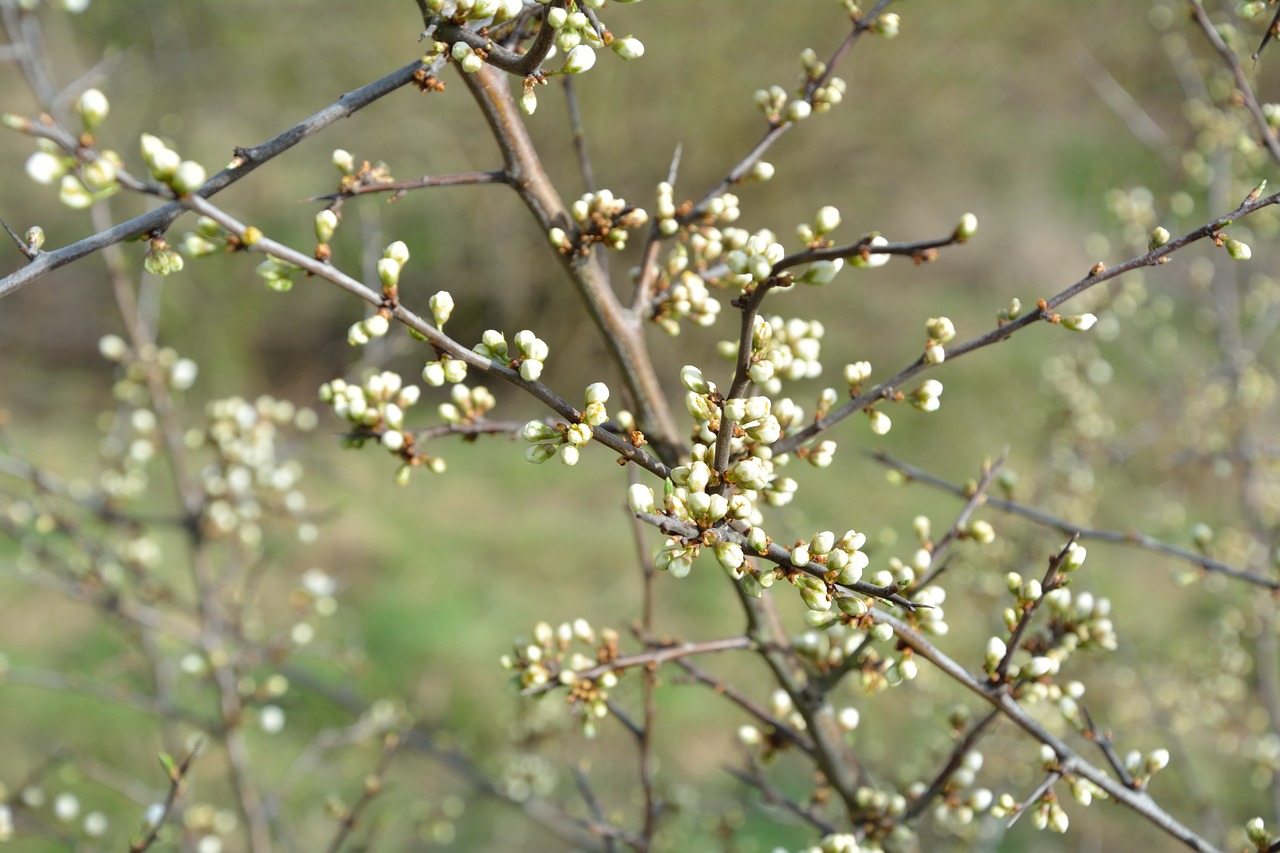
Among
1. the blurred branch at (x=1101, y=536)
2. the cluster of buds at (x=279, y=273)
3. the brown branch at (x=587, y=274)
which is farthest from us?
the blurred branch at (x=1101, y=536)

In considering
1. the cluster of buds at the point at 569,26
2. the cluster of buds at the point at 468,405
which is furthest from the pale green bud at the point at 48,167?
the cluster of buds at the point at 468,405

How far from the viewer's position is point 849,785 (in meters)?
1.90

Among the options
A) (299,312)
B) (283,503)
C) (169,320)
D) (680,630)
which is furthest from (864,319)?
(283,503)

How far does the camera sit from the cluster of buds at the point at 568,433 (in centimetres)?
135

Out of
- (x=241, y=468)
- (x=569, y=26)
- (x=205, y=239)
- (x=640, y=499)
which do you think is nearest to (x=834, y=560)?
(x=640, y=499)

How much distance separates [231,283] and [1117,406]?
9169 mm

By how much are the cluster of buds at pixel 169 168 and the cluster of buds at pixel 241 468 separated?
2.32 metres

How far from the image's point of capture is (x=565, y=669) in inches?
72.2

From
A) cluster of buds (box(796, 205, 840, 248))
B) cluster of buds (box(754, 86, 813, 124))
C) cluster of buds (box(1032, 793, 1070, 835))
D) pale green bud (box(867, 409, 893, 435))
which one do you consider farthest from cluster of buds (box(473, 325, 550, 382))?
cluster of buds (box(1032, 793, 1070, 835))

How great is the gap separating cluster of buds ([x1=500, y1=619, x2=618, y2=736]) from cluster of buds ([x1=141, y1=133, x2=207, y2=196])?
100 centimetres

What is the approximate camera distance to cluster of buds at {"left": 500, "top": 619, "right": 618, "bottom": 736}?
1.75m

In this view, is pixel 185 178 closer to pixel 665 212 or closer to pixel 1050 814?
pixel 665 212

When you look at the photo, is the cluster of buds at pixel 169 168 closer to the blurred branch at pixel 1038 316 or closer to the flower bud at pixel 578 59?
the flower bud at pixel 578 59

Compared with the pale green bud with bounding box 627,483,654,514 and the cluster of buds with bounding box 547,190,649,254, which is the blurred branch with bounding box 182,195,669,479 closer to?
the pale green bud with bounding box 627,483,654,514
